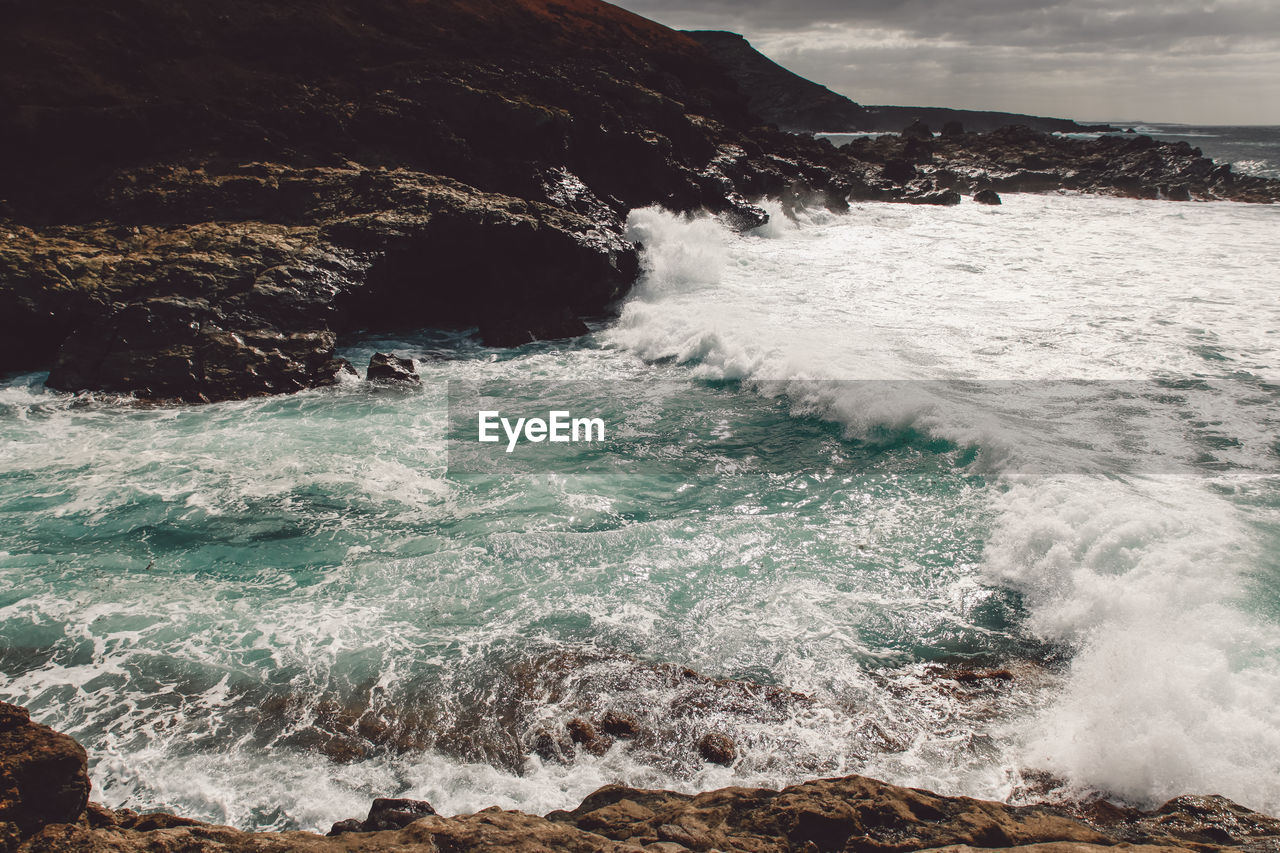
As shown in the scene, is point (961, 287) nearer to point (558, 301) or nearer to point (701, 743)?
point (558, 301)

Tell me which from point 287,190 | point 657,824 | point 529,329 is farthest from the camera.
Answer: point 287,190

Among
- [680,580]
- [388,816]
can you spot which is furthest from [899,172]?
[388,816]

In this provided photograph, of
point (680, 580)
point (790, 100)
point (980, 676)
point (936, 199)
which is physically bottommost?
point (980, 676)

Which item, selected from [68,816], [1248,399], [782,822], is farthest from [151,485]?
[1248,399]

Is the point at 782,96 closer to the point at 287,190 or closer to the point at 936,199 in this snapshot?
the point at 936,199

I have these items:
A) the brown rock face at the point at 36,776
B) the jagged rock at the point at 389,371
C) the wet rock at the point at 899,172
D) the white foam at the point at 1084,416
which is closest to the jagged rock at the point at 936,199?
the wet rock at the point at 899,172

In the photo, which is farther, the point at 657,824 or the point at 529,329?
the point at 529,329

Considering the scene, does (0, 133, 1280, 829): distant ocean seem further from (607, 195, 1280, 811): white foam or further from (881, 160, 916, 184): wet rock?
(881, 160, 916, 184): wet rock

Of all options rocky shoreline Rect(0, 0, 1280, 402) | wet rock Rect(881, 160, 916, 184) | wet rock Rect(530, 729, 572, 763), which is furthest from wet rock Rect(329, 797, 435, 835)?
wet rock Rect(881, 160, 916, 184)
